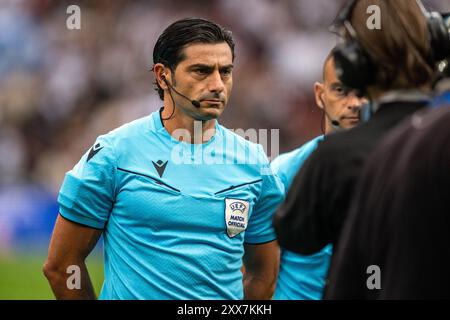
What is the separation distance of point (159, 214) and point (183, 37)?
92 centimetres

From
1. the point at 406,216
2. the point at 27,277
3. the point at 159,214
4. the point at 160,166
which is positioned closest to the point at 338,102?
the point at 160,166

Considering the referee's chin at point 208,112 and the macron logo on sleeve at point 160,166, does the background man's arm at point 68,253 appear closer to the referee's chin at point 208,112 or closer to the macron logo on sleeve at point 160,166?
the macron logo on sleeve at point 160,166

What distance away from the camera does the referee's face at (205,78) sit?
4344mm

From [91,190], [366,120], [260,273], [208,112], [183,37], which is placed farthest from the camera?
[260,273]

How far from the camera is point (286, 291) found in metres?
5.25

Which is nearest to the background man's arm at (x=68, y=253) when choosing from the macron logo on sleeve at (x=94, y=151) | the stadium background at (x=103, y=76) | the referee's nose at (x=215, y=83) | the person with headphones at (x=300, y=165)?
the macron logo on sleeve at (x=94, y=151)

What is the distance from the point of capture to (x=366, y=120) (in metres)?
2.78

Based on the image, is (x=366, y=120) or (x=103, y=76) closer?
(x=366, y=120)

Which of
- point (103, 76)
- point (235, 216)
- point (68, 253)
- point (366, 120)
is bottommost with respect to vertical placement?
point (68, 253)

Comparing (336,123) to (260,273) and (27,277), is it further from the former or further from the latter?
(27,277)

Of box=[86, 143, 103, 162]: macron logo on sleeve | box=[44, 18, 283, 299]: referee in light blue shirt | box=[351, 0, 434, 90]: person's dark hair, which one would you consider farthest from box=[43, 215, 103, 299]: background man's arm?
box=[351, 0, 434, 90]: person's dark hair

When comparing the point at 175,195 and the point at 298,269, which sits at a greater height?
the point at 175,195
